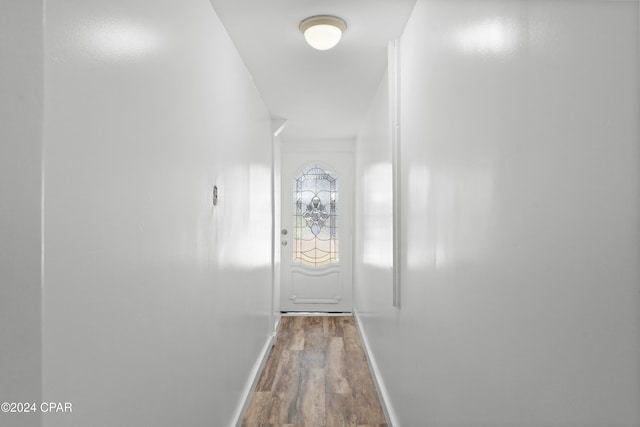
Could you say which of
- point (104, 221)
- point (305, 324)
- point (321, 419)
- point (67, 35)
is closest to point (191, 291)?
point (104, 221)

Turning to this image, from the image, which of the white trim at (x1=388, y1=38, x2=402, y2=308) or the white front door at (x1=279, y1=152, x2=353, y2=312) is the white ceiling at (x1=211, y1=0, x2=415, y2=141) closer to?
the white trim at (x1=388, y1=38, x2=402, y2=308)

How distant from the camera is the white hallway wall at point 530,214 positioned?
643mm

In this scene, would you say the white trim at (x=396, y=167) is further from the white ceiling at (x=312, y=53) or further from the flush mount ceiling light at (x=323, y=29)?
the flush mount ceiling light at (x=323, y=29)

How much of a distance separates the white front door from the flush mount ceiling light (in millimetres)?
3320

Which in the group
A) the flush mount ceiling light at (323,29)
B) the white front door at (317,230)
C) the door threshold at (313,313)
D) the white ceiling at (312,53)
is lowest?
the door threshold at (313,313)

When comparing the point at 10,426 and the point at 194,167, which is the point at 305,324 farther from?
the point at 10,426

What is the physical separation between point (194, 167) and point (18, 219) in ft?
3.08

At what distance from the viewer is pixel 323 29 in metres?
2.03

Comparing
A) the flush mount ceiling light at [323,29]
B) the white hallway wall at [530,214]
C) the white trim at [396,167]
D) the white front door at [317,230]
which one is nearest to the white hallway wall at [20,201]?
the white hallway wall at [530,214]

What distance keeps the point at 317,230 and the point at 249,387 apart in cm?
282

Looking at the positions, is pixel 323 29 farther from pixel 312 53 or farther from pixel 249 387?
pixel 249 387

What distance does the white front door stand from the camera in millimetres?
5430

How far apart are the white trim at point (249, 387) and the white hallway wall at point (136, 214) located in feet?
1.02

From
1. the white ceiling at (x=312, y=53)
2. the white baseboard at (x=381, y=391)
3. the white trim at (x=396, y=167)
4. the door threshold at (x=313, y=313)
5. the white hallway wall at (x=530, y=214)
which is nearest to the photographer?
the white hallway wall at (x=530, y=214)
